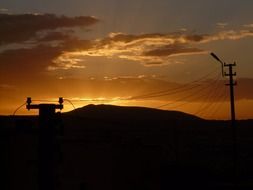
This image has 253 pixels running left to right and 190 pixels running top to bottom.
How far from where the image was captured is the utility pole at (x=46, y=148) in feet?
42.4

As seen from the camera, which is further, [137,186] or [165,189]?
[165,189]

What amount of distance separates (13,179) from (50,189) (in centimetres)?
1246

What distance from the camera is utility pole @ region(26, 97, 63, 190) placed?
12.9 m

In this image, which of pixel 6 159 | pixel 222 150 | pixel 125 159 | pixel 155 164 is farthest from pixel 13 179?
pixel 222 150

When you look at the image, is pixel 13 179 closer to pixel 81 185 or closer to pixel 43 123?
pixel 81 185

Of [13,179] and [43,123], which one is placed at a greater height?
[43,123]

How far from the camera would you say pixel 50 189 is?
12.9 metres

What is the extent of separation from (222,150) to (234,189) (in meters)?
50.8

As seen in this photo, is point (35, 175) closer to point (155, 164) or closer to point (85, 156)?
point (85, 156)

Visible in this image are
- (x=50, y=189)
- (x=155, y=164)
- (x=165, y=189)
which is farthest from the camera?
(x=165, y=189)

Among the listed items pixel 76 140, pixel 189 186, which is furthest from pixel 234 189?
pixel 76 140

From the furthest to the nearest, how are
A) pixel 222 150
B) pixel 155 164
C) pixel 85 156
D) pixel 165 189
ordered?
1. pixel 222 150
2. pixel 165 189
3. pixel 155 164
4. pixel 85 156

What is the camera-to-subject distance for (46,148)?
13039 millimetres

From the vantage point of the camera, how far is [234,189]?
38125 millimetres
